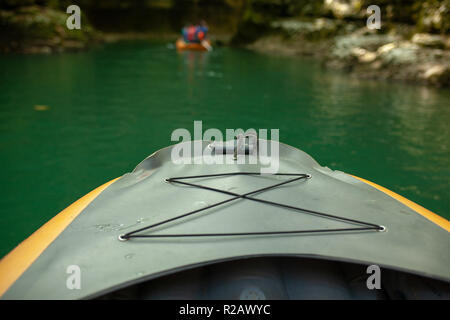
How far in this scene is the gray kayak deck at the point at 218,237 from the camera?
1.45 meters

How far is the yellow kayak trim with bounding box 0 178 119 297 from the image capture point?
1.49m

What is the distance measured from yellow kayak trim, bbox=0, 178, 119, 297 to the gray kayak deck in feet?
0.13

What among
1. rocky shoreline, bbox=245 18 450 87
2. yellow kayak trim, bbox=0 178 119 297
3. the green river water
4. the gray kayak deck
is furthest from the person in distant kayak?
yellow kayak trim, bbox=0 178 119 297

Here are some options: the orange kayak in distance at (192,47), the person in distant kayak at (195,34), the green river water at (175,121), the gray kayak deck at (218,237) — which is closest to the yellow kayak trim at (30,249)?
the gray kayak deck at (218,237)

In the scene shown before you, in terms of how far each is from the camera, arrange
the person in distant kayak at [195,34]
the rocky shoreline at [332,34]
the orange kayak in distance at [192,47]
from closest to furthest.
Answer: the rocky shoreline at [332,34] → the orange kayak in distance at [192,47] → the person in distant kayak at [195,34]

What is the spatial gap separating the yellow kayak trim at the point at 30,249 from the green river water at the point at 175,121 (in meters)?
1.16

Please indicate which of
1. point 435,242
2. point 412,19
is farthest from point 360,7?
point 435,242

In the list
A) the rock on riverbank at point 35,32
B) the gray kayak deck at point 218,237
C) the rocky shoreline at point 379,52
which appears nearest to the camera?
the gray kayak deck at point 218,237

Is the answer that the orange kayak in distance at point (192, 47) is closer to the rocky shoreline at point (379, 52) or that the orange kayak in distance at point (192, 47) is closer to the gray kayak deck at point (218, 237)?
the rocky shoreline at point (379, 52)

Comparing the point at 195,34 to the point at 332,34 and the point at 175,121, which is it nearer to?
the point at 332,34

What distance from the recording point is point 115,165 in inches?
170

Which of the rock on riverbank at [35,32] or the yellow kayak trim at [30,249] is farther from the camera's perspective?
the rock on riverbank at [35,32]

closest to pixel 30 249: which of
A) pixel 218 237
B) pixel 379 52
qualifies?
pixel 218 237
